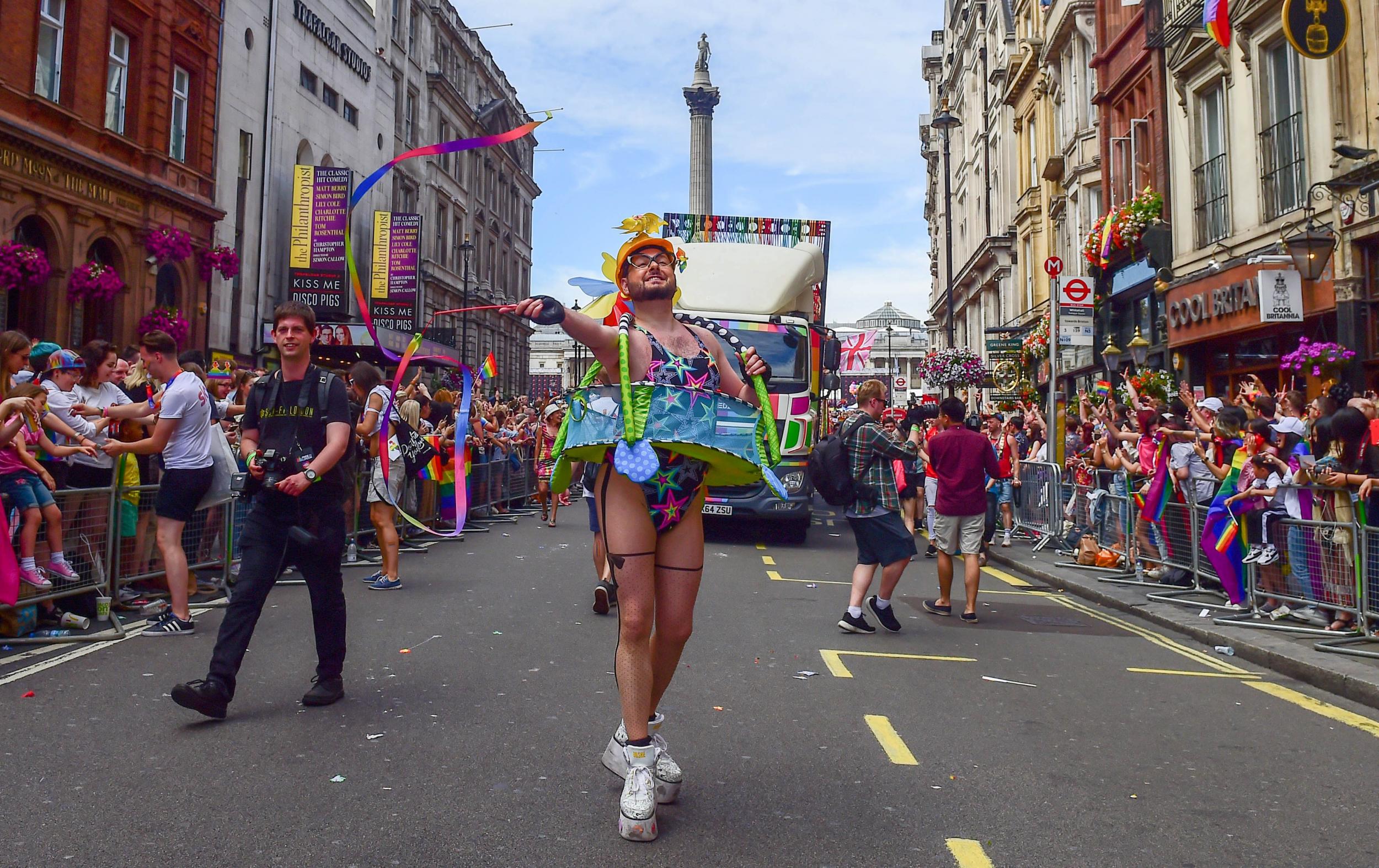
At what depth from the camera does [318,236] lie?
28766 millimetres

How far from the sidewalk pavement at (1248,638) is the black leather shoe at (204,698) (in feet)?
19.6

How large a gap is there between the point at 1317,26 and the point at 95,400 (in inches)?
541

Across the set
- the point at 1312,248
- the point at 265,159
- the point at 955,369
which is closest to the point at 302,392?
the point at 1312,248

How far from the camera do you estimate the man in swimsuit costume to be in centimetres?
352

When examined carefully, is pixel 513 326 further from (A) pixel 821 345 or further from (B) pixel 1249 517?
(B) pixel 1249 517

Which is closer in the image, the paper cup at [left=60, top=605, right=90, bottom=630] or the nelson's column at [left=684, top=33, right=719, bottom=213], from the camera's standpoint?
the paper cup at [left=60, top=605, right=90, bottom=630]

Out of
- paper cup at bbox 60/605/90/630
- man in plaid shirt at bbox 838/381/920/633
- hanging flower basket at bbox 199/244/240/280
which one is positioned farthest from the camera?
hanging flower basket at bbox 199/244/240/280

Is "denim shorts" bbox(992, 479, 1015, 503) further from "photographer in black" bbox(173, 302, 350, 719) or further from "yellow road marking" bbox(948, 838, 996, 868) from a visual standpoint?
"yellow road marking" bbox(948, 838, 996, 868)

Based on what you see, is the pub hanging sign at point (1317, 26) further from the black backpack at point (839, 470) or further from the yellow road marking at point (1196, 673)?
the yellow road marking at point (1196, 673)

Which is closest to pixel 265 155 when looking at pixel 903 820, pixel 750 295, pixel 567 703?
pixel 750 295

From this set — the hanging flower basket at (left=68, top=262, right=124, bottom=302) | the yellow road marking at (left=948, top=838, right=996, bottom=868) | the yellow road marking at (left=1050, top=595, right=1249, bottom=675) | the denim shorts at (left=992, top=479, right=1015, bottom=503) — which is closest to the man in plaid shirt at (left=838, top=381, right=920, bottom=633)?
the yellow road marking at (left=1050, top=595, right=1249, bottom=675)

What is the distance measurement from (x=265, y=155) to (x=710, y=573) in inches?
885

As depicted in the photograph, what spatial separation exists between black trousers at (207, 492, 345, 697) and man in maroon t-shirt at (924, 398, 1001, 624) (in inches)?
200

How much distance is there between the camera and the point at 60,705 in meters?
4.86
